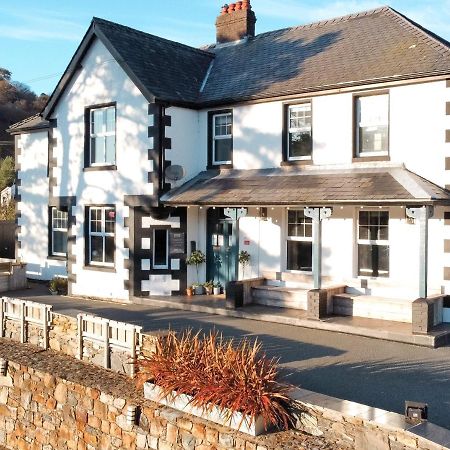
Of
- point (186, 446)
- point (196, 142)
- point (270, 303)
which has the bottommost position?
point (186, 446)

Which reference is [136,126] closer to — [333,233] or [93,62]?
[93,62]

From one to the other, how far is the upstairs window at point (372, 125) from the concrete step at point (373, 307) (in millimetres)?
3293

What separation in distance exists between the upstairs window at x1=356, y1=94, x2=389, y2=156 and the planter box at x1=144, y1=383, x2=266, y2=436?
8133mm

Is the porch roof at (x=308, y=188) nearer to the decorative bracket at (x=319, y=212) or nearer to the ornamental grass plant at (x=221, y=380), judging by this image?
the decorative bracket at (x=319, y=212)

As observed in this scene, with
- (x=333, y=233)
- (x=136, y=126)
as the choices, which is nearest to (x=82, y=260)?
(x=136, y=126)

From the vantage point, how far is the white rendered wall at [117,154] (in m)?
15.9

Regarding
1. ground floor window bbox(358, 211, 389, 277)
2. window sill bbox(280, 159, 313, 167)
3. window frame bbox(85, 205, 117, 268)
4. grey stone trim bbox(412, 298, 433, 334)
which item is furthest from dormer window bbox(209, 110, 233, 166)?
grey stone trim bbox(412, 298, 433, 334)

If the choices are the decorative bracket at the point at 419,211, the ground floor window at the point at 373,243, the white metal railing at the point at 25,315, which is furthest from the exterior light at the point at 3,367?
the decorative bracket at the point at 419,211

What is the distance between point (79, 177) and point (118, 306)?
14.0 feet

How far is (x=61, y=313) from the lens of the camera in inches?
423

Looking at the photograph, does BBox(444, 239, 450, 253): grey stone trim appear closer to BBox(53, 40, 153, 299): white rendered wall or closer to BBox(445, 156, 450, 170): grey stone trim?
BBox(445, 156, 450, 170): grey stone trim

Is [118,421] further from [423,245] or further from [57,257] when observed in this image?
[57,257]

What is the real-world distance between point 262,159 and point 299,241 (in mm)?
2348

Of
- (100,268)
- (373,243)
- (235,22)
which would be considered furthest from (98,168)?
(373,243)
